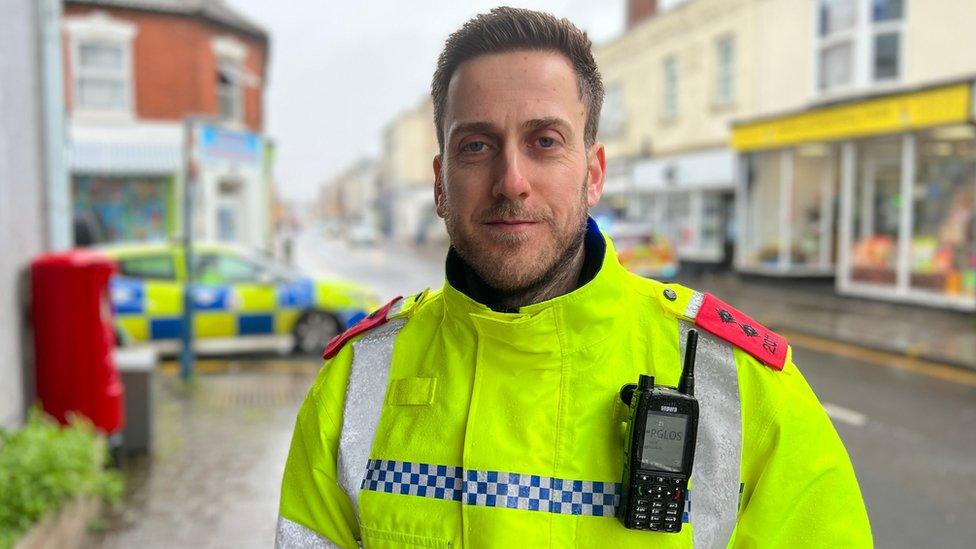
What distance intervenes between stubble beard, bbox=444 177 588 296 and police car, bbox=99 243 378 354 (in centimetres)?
915

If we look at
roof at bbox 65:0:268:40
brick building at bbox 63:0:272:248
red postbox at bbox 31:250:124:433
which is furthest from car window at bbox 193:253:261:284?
roof at bbox 65:0:268:40

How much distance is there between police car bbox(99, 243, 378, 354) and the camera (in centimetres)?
988

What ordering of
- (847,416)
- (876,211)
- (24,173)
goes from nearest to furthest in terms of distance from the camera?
(24,173), (847,416), (876,211)

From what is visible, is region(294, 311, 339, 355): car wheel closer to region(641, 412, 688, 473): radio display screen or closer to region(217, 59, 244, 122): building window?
region(641, 412, 688, 473): radio display screen

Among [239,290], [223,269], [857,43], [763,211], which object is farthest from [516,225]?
[763,211]

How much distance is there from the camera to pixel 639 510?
1352mm

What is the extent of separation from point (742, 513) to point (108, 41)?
2215cm

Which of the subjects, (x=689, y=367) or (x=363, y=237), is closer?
(x=689, y=367)

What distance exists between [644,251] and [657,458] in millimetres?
14678

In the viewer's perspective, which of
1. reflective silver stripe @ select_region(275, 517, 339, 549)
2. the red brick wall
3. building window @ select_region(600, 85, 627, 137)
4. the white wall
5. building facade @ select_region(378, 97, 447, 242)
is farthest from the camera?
A: building facade @ select_region(378, 97, 447, 242)

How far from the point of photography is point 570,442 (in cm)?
142

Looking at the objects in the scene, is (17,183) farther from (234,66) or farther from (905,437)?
(234,66)

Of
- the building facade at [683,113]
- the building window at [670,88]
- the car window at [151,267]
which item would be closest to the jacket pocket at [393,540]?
the car window at [151,267]

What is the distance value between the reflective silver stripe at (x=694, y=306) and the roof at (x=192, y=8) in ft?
71.7
